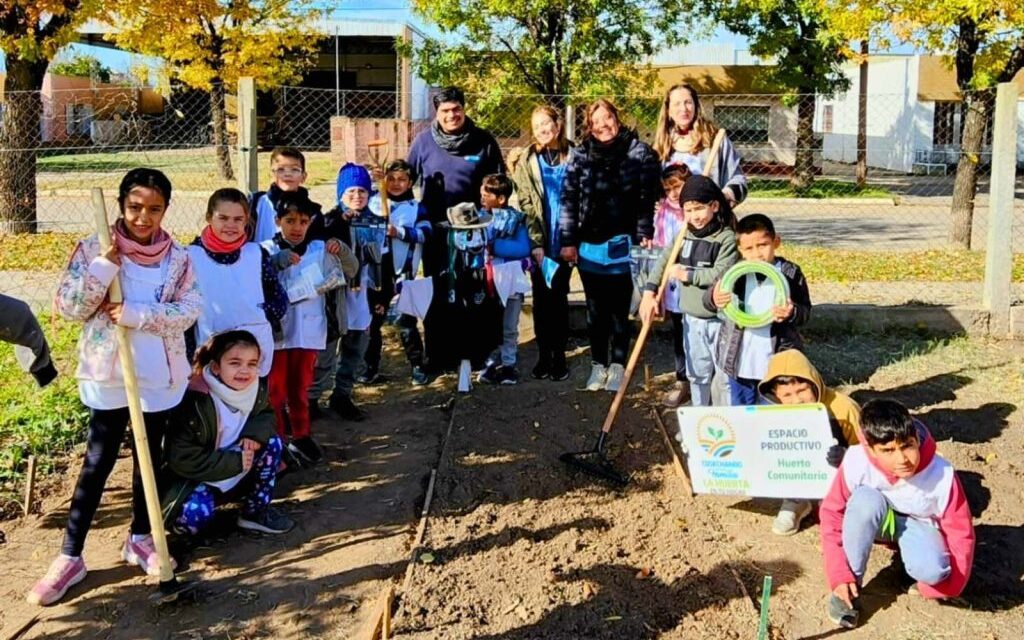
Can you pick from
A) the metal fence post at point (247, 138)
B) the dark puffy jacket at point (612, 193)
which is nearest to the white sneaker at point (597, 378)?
the dark puffy jacket at point (612, 193)

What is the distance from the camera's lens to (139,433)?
3.33 m

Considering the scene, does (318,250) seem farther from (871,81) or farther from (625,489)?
(871,81)

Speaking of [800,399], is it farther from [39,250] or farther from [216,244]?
[39,250]

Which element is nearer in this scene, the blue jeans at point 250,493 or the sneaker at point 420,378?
the blue jeans at point 250,493

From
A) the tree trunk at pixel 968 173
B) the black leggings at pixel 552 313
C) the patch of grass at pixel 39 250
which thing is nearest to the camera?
the black leggings at pixel 552 313

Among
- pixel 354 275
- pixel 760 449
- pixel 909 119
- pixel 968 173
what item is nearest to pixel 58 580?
pixel 354 275

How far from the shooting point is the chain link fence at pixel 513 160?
821 cm

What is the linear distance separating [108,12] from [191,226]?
3.18 m

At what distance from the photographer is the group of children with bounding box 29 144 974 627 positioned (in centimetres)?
348

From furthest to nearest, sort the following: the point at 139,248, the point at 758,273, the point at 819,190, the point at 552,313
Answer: the point at 819,190
the point at 552,313
the point at 758,273
the point at 139,248

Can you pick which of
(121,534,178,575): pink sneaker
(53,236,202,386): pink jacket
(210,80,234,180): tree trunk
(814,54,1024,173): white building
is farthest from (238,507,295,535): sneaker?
(814,54,1024,173): white building

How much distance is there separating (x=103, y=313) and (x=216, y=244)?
76 centimetres

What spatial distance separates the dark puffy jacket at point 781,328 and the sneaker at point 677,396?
3.69 ft

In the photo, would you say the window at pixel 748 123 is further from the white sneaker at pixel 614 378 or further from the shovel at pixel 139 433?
the shovel at pixel 139 433
